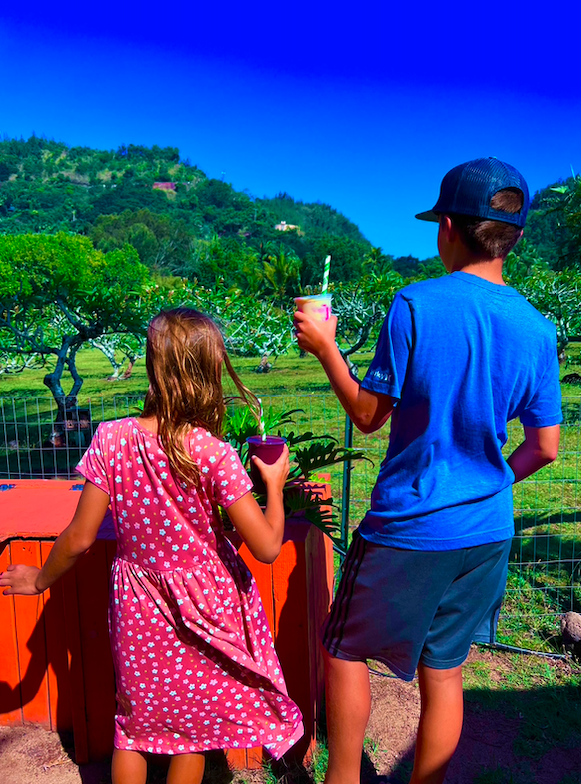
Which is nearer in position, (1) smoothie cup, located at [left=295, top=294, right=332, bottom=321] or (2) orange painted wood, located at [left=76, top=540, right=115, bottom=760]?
(1) smoothie cup, located at [left=295, top=294, right=332, bottom=321]

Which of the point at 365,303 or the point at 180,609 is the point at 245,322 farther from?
the point at 180,609

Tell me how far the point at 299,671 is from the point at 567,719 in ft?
3.54

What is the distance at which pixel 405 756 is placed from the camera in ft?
6.85

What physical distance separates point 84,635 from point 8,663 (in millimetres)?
331

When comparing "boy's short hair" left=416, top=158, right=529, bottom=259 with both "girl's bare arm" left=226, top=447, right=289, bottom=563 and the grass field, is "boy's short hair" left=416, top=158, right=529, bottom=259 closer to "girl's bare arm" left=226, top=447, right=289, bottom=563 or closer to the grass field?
"girl's bare arm" left=226, top=447, right=289, bottom=563

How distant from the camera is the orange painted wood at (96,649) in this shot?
6.38 feet

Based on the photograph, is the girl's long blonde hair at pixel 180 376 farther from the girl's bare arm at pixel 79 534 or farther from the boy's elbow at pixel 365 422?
the boy's elbow at pixel 365 422

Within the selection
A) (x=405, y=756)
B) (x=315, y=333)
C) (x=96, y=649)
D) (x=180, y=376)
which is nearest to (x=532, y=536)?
(x=405, y=756)

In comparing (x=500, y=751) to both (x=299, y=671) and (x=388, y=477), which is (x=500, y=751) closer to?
(x=299, y=671)

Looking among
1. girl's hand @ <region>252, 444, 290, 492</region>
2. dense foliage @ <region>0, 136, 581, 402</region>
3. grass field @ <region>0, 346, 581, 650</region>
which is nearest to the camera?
girl's hand @ <region>252, 444, 290, 492</region>

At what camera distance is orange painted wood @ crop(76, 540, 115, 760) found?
1943 mm


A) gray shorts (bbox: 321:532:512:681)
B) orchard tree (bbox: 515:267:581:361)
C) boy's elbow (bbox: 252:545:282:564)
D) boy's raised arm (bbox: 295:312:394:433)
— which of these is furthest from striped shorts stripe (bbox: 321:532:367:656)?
orchard tree (bbox: 515:267:581:361)

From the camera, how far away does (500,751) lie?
2123 mm

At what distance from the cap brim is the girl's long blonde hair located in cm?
54
